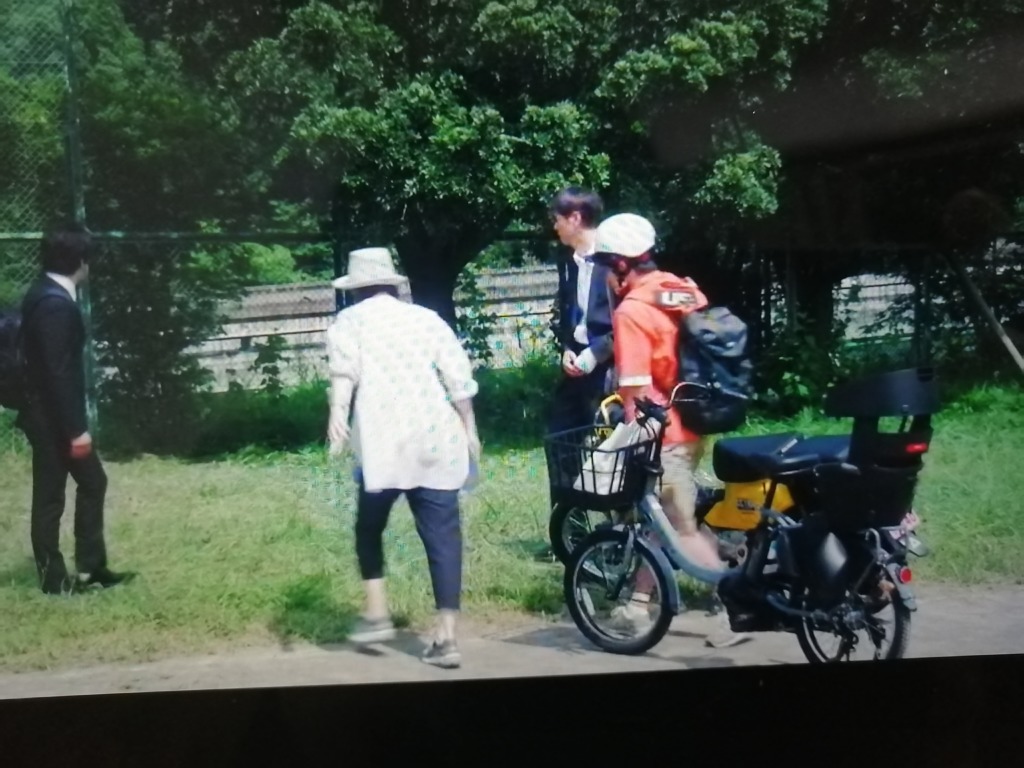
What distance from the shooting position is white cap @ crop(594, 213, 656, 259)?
8.54ft

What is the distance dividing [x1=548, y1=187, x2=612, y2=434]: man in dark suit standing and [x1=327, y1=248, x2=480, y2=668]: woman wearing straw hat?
0.22m

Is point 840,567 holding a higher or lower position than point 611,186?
lower

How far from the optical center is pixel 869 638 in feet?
8.60

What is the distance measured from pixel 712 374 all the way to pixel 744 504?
0.96ft

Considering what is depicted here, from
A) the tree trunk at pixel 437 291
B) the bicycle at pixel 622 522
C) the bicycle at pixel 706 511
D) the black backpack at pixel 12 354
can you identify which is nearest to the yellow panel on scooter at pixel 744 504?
the bicycle at pixel 706 511

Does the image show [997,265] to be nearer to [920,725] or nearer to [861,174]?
[861,174]

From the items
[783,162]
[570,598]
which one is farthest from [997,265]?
[570,598]

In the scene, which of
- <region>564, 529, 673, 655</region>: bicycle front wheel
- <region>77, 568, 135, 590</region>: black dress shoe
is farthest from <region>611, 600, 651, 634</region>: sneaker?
<region>77, 568, 135, 590</region>: black dress shoe

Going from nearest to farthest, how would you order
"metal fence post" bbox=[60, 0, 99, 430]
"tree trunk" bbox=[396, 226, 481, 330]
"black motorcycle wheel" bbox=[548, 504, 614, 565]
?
"metal fence post" bbox=[60, 0, 99, 430], "tree trunk" bbox=[396, 226, 481, 330], "black motorcycle wheel" bbox=[548, 504, 614, 565]

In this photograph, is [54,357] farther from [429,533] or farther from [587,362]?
[587,362]

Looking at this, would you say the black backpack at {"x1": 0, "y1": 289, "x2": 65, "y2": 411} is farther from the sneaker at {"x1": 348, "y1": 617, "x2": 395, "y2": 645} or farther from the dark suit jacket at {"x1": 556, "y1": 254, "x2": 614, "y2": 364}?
the dark suit jacket at {"x1": 556, "y1": 254, "x2": 614, "y2": 364}

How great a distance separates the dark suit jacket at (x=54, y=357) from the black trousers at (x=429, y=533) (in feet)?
2.07

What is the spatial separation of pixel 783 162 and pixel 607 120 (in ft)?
1.37

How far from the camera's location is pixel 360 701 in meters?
2.83
